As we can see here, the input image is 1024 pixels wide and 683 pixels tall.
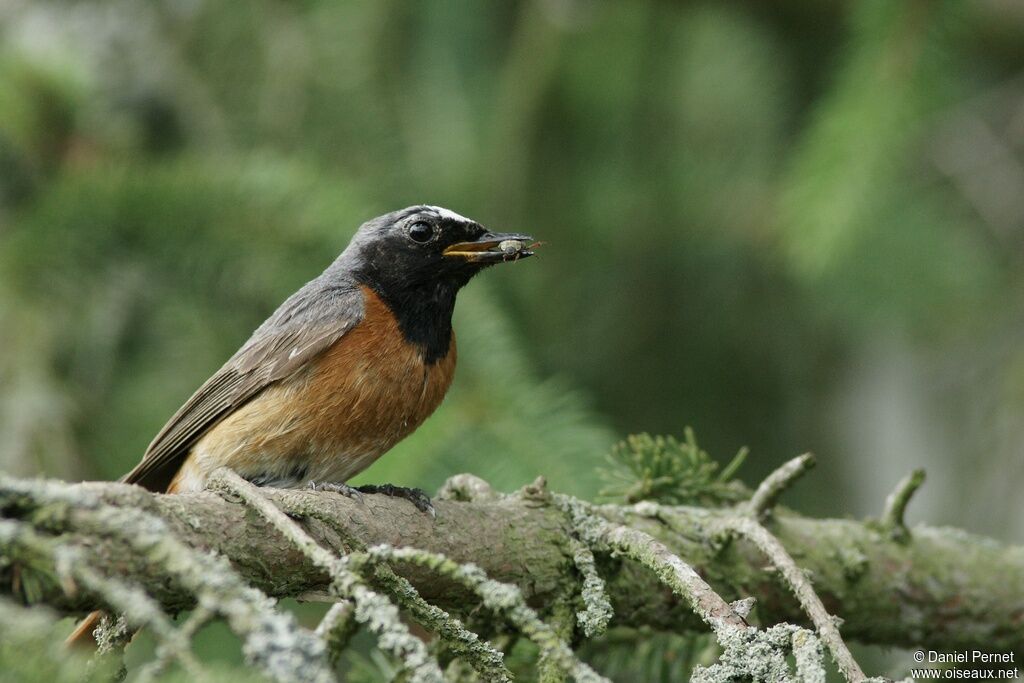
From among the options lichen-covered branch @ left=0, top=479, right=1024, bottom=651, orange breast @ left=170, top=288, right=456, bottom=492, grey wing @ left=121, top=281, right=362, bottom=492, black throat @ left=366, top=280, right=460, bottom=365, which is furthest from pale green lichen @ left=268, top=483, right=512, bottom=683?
grey wing @ left=121, top=281, right=362, bottom=492

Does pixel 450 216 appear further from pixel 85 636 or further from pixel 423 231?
pixel 85 636

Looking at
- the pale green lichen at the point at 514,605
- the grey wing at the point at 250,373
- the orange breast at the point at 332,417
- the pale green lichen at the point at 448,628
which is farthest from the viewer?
the grey wing at the point at 250,373

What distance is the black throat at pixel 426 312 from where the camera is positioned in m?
4.30

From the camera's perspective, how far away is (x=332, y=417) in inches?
158

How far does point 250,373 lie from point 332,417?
570 mm

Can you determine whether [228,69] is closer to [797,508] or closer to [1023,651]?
[797,508]

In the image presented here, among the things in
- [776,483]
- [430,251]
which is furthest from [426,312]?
[776,483]

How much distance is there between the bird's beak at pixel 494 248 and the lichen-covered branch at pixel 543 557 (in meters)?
1.34

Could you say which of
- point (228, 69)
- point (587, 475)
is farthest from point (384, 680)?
point (228, 69)

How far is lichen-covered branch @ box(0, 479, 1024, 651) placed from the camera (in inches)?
78.5

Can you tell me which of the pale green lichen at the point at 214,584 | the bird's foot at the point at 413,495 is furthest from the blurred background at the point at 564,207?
the pale green lichen at the point at 214,584

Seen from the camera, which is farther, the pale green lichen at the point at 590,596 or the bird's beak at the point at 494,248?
the bird's beak at the point at 494,248

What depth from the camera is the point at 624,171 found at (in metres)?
6.16

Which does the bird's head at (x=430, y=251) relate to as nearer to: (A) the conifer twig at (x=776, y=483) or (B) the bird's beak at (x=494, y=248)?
(B) the bird's beak at (x=494, y=248)
